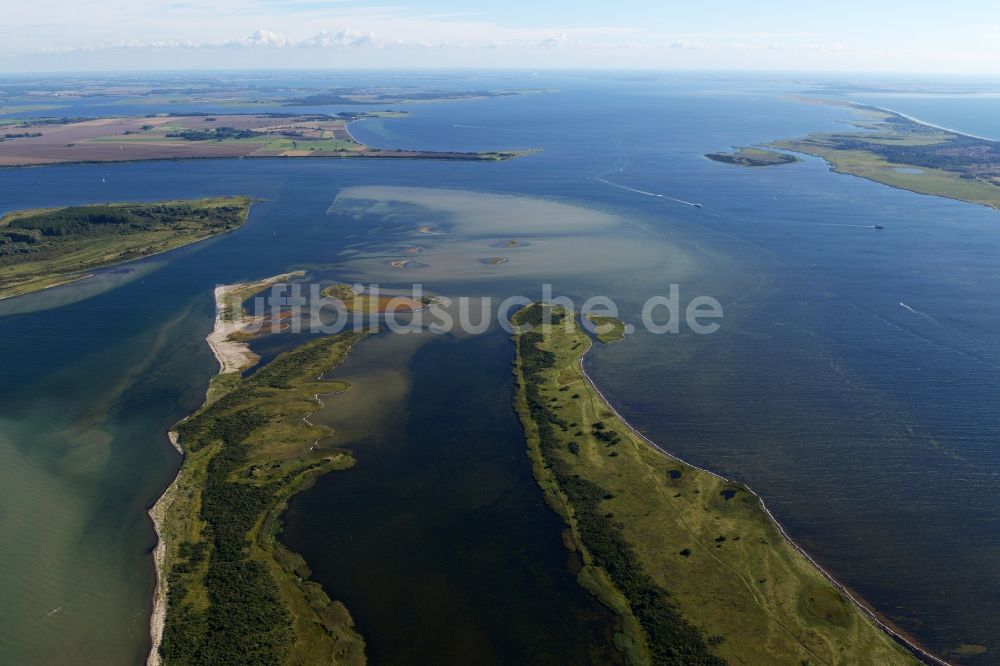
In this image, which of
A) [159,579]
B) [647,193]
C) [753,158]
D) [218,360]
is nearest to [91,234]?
[218,360]

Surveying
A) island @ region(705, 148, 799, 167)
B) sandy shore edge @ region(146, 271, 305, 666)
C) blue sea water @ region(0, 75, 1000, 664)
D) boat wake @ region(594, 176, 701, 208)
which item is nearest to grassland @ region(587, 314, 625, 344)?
blue sea water @ region(0, 75, 1000, 664)

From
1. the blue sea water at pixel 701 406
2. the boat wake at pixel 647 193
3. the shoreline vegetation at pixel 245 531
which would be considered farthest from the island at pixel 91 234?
the boat wake at pixel 647 193

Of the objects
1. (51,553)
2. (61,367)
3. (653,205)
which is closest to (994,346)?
(653,205)

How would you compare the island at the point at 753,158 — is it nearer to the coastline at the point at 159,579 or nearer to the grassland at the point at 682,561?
the grassland at the point at 682,561

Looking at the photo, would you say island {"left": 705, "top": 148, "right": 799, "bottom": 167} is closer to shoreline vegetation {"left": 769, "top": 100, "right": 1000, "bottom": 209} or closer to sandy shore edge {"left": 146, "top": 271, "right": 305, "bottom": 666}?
shoreline vegetation {"left": 769, "top": 100, "right": 1000, "bottom": 209}

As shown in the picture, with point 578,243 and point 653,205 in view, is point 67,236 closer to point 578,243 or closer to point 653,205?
point 578,243

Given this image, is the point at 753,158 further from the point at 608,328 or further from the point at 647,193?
the point at 608,328
